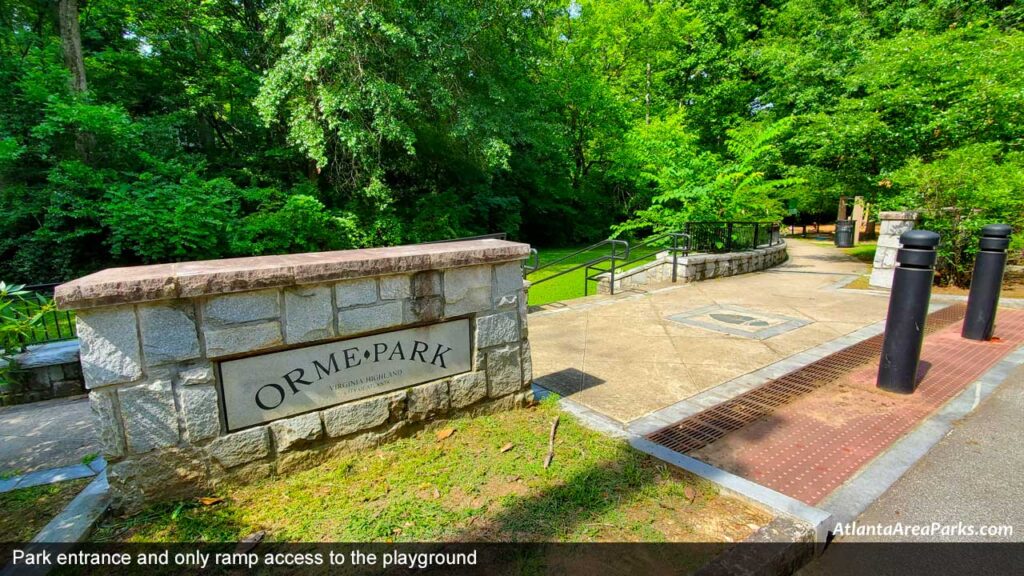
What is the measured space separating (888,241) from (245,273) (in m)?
9.99

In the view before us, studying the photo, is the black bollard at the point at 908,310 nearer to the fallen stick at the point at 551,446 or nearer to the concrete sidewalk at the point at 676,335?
the concrete sidewalk at the point at 676,335

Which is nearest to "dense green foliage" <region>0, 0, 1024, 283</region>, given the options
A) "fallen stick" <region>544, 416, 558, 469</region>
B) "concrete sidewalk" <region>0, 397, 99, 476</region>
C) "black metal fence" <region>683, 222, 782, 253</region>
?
"black metal fence" <region>683, 222, 782, 253</region>

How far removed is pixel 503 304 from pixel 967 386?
4.13 meters

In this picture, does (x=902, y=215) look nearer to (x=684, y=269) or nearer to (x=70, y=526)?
(x=684, y=269)

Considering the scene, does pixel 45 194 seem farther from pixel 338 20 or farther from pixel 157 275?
pixel 157 275

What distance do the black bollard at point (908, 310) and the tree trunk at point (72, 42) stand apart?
593 inches

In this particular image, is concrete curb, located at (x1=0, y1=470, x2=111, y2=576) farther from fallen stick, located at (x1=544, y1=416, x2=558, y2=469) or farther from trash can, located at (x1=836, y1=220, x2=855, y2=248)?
trash can, located at (x1=836, y1=220, x2=855, y2=248)

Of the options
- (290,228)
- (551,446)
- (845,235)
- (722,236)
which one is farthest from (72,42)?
(845,235)

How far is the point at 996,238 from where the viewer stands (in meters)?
4.89

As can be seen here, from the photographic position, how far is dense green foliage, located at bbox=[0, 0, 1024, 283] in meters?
9.79

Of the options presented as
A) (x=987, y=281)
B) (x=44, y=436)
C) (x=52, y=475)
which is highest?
(x=987, y=281)

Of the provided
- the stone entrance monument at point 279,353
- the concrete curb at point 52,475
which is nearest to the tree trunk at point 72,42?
the concrete curb at point 52,475

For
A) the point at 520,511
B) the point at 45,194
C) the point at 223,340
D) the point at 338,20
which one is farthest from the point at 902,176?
the point at 45,194

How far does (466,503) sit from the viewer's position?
95.6 inches
